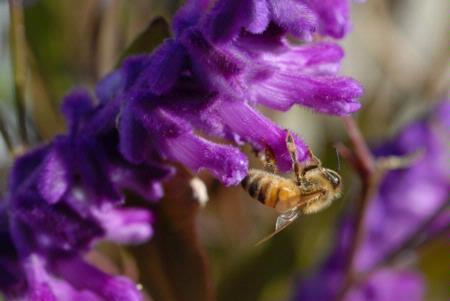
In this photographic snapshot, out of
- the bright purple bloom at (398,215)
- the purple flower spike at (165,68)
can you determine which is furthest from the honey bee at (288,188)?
the bright purple bloom at (398,215)

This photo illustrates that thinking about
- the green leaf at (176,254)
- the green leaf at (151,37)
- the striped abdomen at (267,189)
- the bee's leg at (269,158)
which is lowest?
the green leaf at (176,254)

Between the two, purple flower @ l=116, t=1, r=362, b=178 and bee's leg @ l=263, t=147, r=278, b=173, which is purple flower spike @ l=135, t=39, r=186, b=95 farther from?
bee's leg @ l=263, t=147, r=278, b=173

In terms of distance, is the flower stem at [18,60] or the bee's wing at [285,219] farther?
the flower stem at [18,60]

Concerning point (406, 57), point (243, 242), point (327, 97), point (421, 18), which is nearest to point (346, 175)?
point (243, 242)

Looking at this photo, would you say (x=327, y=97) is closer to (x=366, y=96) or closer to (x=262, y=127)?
(x=262, y=127)

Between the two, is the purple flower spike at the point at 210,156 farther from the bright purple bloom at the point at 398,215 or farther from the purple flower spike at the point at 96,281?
the bright purple bloom at the point at 398,215

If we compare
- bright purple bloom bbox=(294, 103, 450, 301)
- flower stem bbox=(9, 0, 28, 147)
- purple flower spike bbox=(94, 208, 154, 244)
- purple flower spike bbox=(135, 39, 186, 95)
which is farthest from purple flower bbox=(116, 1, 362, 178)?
bright purple bloom bbox=(294, 103, 450, 301)
